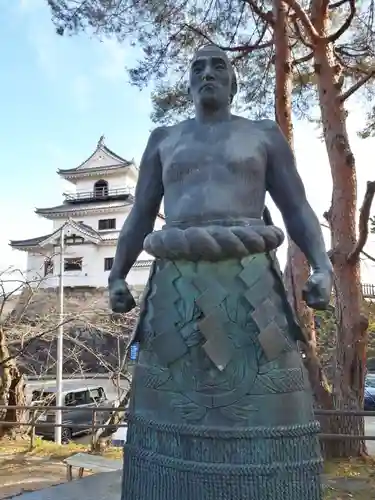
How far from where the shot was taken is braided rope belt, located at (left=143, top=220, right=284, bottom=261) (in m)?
1.61

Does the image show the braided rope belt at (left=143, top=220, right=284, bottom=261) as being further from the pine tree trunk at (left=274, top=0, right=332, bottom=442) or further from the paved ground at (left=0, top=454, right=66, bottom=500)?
the paved ground at (left=0, top=454, right=66, bottom=500)

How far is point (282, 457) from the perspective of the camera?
1520mm

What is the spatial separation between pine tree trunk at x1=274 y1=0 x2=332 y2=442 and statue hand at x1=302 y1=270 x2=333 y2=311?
4602 millimetres

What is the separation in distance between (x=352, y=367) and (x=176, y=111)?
483cm

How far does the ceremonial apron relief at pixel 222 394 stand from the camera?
1.50 metres

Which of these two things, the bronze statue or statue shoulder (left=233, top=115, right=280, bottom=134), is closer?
the bronze statue

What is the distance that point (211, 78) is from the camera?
1.82 metres

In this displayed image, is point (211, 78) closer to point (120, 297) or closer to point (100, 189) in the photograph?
point (120, 297)

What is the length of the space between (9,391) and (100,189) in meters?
19.6

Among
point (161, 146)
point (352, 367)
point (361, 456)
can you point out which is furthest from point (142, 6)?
point (361, 456)

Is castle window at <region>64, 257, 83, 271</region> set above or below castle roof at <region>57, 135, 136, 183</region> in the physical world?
below

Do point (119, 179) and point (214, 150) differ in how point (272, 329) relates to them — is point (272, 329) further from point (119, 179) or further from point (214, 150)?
point (119, 179)

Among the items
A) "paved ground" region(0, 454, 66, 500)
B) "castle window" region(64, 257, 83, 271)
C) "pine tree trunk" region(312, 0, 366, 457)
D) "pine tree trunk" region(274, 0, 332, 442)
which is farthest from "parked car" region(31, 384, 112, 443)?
"castle window" region(64, 257, 83, 271)

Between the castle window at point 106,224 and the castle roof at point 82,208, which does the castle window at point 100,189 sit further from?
the castle window at point 106,224
